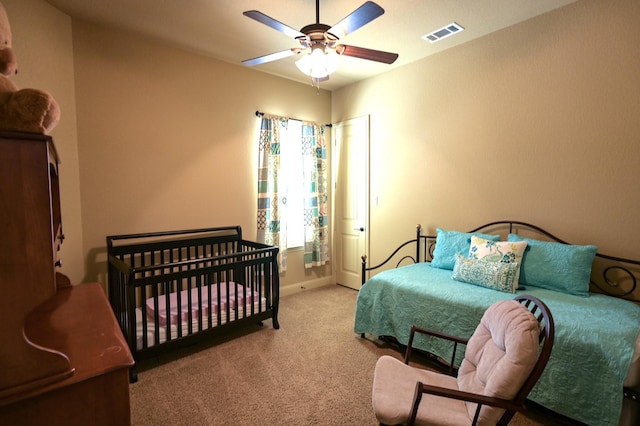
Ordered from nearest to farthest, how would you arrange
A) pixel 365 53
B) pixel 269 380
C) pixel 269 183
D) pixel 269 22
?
pixel 269 22 < pixel 365 53 < pixel 269 380 < pixel 269 183

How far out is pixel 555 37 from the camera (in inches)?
95.7

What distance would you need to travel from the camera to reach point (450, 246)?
2.91 m

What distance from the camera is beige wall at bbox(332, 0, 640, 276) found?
2205 mm

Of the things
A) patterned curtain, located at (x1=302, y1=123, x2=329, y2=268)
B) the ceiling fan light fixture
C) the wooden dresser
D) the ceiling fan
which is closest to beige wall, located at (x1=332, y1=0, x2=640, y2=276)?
patterned curtain, located at (x1=302, y1=123, x2=329, y2=268)

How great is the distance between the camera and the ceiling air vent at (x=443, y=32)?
8.68 feet

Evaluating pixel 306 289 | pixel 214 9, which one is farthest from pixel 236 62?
pixel 306 289

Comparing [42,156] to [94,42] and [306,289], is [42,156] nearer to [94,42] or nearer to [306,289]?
[94,42]

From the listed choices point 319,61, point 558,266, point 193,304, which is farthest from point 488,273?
point 193,304

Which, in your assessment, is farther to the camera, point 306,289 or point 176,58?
point 306,289

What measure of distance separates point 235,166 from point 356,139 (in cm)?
163

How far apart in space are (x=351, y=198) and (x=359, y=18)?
2.70 metres

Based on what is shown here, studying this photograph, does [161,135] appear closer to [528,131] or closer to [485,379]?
[485,379]

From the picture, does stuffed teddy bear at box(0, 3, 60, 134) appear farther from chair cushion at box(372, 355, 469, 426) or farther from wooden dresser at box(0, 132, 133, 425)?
chair cushion at box(372, 355, 469, 426)

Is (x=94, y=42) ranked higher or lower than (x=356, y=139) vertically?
higher
